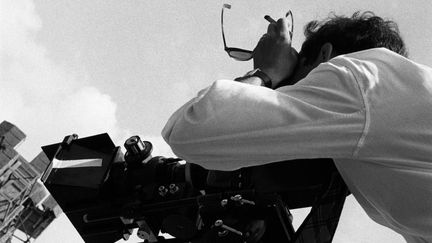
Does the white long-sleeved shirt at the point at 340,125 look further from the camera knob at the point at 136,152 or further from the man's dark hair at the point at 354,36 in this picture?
the camera knob at the point at 136,152

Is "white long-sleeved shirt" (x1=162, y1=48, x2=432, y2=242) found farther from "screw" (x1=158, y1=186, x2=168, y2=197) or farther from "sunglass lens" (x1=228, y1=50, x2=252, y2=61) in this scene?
"screw" (x1=158, y1=186, x2=168, y2=197)

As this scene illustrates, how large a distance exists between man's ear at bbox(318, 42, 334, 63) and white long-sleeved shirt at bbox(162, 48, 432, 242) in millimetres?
265

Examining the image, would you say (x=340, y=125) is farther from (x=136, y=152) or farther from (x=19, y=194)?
(x=19, y=194)

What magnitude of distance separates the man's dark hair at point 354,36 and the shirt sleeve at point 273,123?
1.03 feet

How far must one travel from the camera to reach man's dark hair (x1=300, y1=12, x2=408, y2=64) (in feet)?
4.77

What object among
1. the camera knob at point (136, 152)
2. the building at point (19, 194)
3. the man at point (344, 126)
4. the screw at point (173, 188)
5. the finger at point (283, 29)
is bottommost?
the building at point (19, 194)

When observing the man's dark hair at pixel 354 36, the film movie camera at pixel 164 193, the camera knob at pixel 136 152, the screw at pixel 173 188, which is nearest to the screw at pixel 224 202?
the film movie camera at pixel 164 193

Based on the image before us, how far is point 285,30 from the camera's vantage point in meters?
1.50

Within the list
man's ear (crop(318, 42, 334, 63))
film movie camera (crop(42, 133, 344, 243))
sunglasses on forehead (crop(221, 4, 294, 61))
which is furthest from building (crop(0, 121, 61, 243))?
man's ear (crop(318, 42, 334, 63))

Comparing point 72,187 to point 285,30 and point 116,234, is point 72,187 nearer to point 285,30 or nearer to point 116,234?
point 116,234

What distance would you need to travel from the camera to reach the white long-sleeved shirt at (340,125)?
1100mm

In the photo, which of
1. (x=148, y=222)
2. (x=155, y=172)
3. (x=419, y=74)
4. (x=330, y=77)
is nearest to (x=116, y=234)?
(x=148, y=222)

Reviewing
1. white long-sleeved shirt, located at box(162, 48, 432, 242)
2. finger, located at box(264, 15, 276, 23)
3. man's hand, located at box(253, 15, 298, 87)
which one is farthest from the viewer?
finger, located at box(264, 15, 276, 23)

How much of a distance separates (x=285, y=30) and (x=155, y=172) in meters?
0.68
